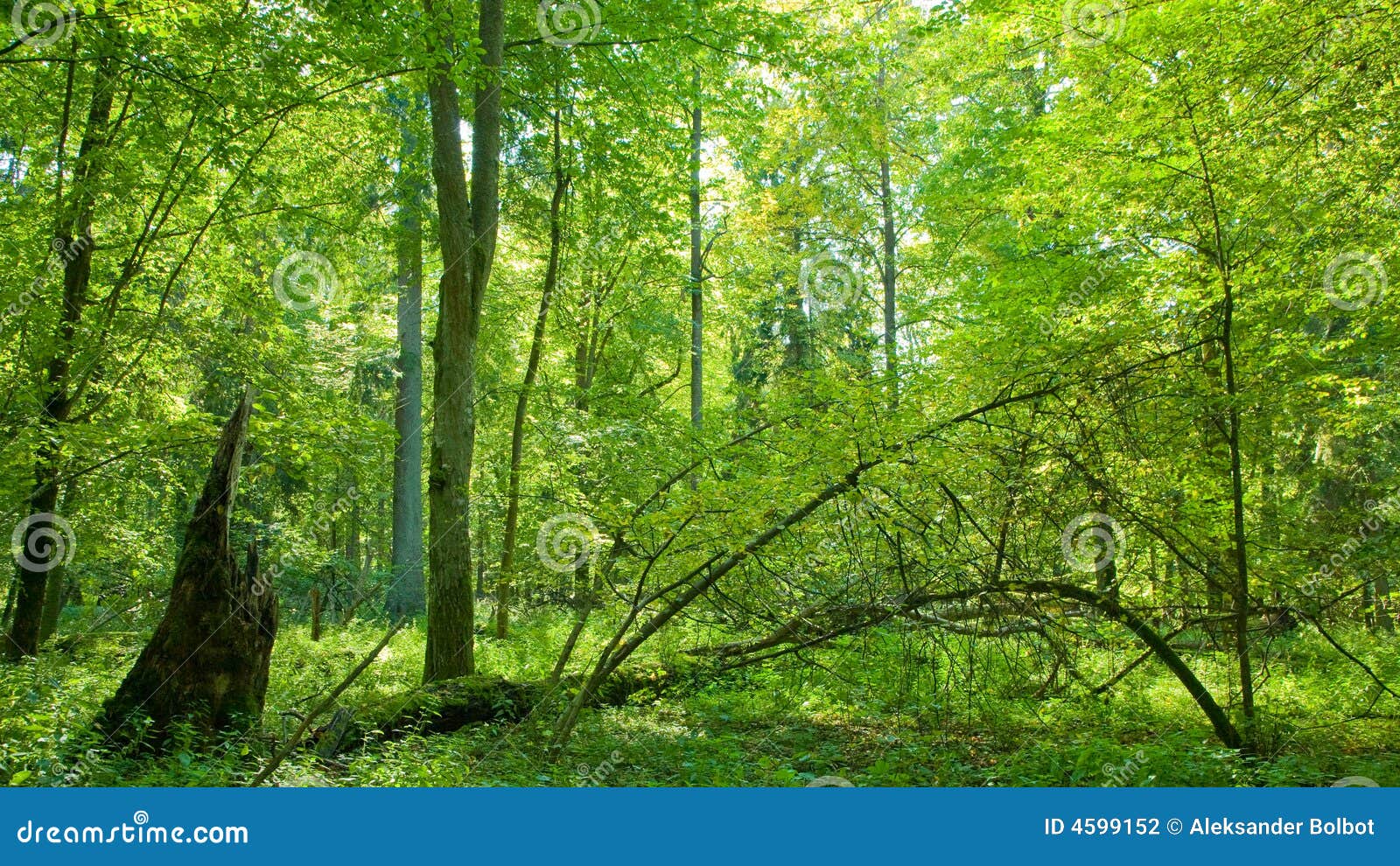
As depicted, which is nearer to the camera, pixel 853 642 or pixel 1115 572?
pixel 1115 572

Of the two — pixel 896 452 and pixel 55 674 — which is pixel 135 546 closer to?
pixel 55 674

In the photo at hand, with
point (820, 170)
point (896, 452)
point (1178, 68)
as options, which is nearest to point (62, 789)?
point (896, 452)

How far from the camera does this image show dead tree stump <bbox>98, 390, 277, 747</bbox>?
5543 millimetres

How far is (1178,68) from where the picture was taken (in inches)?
223

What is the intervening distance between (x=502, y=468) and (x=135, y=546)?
6306 millimetres

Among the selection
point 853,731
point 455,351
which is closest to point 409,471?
point 455,351

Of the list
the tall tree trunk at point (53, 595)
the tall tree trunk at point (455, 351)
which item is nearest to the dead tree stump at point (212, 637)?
the tall tree trunk at point (455, 351)

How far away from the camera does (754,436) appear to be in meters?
7.46

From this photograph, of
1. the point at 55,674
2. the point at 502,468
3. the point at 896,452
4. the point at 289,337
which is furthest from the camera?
the point at 502,468

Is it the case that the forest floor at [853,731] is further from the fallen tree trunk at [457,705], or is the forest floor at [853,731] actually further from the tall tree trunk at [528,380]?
the tall tree trunk at [528,380]

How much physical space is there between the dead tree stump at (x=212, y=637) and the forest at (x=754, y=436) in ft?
0.09

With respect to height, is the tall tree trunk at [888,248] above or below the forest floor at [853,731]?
above

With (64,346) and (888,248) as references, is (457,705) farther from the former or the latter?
(888,248)

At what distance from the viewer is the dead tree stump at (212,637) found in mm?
5543
